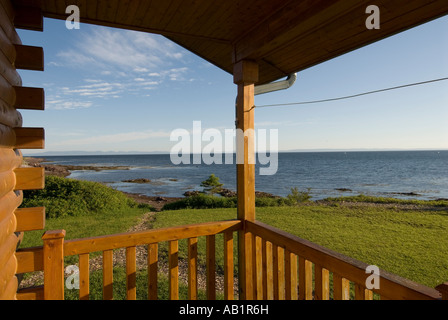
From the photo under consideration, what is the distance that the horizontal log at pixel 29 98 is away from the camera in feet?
5.43

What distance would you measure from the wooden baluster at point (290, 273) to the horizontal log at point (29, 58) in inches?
80.2

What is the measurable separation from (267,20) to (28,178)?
1.91 metres

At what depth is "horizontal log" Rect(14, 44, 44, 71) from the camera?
1.67 meters

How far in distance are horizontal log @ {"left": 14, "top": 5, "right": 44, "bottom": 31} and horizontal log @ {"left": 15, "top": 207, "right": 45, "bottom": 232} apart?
117 centimetres

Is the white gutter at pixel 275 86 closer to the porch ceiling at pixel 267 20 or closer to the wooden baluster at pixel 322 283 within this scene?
the porch ceiling at pixel 267 20

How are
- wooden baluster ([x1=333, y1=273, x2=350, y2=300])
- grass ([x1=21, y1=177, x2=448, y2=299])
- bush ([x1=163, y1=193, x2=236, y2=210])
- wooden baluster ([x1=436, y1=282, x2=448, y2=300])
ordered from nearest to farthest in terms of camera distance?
wooden baluster ([x1=436, y1=282, x2=448, y2=300])
wooden baluster ([x1=333, y1=273, x2=350, y2=300])
grass ([x1=21, y1=177, x2=448, y2=299])
bush ([x1=163, y1=193, x2=236, y2=210])

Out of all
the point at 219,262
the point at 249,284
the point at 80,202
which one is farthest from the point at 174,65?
the point at 249,284

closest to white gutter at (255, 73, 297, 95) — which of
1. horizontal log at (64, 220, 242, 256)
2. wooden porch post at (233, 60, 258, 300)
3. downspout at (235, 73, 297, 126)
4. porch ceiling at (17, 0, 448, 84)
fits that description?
downspout at (235, 73, 297, 126)

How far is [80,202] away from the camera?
856cm

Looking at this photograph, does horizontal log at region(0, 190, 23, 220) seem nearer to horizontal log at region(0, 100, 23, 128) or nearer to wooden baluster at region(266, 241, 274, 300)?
horizontal log at region(0, 100, 23, 128)

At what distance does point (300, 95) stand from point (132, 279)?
3339cm

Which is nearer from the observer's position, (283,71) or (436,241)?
(283,71)
